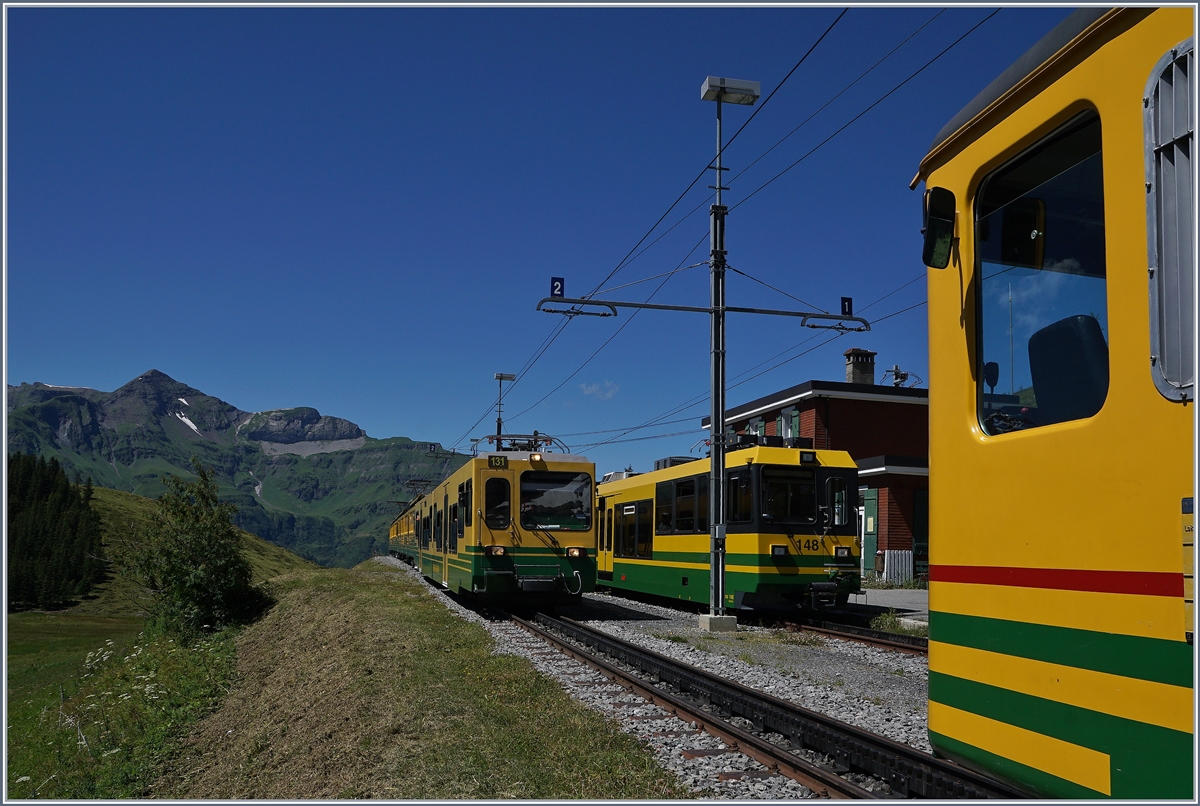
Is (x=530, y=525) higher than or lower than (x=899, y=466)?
lower

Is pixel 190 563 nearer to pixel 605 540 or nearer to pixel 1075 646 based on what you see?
pixel 605 540

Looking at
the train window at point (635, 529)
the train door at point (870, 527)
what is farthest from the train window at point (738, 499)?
the train door at point (870, 527)

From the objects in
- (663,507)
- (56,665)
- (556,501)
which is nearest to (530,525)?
(556,501)

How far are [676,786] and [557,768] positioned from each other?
0.89 m

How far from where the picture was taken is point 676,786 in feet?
18.5

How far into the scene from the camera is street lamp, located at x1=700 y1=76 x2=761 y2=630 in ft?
48.8

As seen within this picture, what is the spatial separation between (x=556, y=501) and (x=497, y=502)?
3.83ft

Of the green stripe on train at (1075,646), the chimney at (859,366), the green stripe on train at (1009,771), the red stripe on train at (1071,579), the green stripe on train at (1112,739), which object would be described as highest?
the chimney at (859,366)

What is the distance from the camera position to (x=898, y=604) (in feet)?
70.8

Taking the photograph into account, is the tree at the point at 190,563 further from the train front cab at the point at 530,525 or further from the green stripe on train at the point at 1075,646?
the green stripe on train at the point at 1075,646

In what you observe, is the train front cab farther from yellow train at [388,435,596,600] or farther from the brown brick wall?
the brown brick wall

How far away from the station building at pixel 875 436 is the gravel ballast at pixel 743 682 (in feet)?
47.7

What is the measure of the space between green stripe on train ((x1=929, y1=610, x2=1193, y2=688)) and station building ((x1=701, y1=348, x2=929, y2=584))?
2478cm

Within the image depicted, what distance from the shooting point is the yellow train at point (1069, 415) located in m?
2.39
